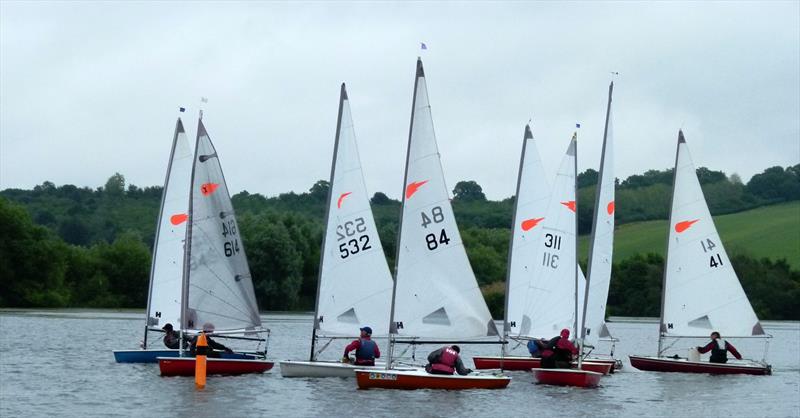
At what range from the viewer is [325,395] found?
31438mm

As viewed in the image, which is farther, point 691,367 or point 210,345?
point 691,367

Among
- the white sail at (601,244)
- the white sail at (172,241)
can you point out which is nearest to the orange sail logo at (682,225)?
the white sail at (601,244)

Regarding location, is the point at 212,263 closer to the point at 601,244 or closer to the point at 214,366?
the point at 214,366

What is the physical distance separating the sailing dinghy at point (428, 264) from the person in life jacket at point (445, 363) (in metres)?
0.73

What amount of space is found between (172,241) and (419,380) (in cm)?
1162

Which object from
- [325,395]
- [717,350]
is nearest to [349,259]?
[325,395]

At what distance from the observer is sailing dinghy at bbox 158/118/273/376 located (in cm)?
3600

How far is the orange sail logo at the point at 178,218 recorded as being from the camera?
3853 cm

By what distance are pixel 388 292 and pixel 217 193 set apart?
20.3 ft

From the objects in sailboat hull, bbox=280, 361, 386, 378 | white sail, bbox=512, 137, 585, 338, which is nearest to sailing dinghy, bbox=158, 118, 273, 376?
sailboat hull, bbox=280, 361, 386, 378

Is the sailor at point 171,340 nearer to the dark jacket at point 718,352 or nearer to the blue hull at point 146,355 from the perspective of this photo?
the blue hull at point 146,355

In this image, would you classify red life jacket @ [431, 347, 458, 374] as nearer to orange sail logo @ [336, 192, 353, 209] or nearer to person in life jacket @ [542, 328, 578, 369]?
person in life jacket @ [542, 328, 578, 369]

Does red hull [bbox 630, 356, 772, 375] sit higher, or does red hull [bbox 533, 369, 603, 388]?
red hull [bbox 630, 356, 772, 375]

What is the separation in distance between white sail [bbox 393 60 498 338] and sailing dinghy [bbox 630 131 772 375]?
10.7m
